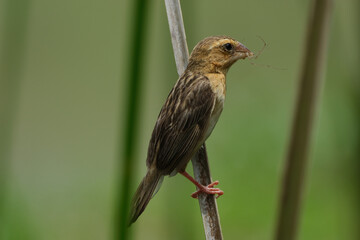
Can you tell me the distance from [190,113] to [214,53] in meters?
0.29

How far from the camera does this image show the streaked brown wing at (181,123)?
2523 mm

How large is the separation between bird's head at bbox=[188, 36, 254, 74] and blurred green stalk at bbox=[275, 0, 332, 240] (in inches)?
66.2

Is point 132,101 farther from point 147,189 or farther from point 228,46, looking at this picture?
point 228,46

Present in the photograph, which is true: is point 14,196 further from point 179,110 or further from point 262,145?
point 179,110

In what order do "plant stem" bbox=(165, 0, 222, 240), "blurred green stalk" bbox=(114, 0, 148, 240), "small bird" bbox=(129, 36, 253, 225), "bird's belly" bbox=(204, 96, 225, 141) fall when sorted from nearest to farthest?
"blurred green stalk" bbox=(114, 0, 148, 240), "plant stem" bbox=(165, 0, 222, 240), "small bird" bbox=(129, 36, 253, 225), "bird's belly" bbox=(204, 96, 225, 141)

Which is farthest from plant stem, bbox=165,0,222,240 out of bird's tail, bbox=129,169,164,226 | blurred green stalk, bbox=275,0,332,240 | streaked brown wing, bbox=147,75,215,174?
blurred green stalk, bbox=275,0,332,240

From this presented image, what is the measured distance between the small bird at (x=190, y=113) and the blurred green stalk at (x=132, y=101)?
1423mm

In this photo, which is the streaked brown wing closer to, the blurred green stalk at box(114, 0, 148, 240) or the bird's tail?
the bird's tail

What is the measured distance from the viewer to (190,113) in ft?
8.54

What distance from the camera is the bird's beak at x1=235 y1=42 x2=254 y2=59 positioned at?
267 cm

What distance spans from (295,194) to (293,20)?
7022 mm

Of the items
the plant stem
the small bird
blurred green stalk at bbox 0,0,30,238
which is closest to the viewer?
blurred green stalk at bbox 0,0,30,238

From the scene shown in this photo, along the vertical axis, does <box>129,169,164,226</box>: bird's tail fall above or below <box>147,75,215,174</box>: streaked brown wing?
below

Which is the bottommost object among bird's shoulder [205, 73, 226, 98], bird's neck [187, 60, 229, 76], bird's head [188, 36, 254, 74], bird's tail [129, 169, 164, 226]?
bird's tail [129, 169, 164, 226]
